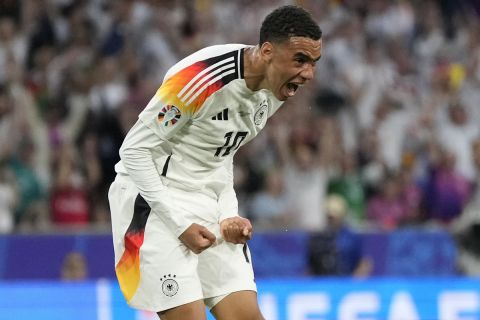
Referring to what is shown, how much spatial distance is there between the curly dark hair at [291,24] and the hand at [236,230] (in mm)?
887

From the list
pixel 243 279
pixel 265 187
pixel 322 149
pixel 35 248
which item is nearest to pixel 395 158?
pixel 322 149

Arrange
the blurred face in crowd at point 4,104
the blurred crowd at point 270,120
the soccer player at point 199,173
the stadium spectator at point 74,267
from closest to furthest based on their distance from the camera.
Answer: the soccer player at point 199,173 → the stadium spectator at point 74,267 → the blurred face in crowd at point 4,104 → the blurred crowd at point 270,120

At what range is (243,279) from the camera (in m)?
5.78

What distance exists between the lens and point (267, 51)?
5.40m

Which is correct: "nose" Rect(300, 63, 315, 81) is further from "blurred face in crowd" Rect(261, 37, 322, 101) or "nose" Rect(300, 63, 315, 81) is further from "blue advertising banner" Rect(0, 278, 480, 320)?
"blue advertising banner" Rect(0, 278, 480, 320)

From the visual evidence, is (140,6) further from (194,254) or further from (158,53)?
(194,254)

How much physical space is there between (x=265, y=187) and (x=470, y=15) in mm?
5700

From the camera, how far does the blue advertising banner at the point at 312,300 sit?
9414mm

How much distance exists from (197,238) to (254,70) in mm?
842

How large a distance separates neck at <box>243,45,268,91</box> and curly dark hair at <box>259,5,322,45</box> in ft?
0.47

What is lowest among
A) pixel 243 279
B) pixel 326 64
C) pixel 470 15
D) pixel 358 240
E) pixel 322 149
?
pixel 243 279

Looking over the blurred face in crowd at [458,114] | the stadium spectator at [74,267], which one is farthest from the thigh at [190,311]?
the blurred face in crowd at [458,114]

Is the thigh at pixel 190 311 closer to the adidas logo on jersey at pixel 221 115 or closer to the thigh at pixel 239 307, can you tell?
the thigh at pixel 239 307

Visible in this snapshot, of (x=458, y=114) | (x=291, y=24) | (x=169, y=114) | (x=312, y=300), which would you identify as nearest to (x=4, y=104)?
(x=312, y=300)
